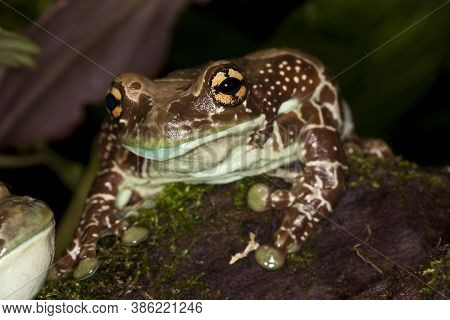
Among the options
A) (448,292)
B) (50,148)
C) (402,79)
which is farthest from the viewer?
(50,148)

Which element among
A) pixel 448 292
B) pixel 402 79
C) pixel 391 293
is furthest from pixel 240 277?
pixel 402 79

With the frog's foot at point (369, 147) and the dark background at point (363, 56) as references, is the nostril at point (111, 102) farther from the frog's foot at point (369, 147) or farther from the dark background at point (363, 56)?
the frog's foot at point (369, 147)

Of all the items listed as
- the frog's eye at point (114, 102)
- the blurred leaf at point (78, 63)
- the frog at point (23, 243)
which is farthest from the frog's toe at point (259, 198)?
the blurred leaf at point (78, 63)

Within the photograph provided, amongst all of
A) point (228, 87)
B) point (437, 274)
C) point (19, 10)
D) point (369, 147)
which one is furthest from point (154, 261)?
point (19, 10)

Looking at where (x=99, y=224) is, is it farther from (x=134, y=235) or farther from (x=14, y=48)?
(x=14, y=48)

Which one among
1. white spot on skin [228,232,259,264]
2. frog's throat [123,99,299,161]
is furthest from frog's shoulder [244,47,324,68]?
→ white spot on skin [228,232,259,264]

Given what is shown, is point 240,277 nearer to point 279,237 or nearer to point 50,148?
point 279,237
